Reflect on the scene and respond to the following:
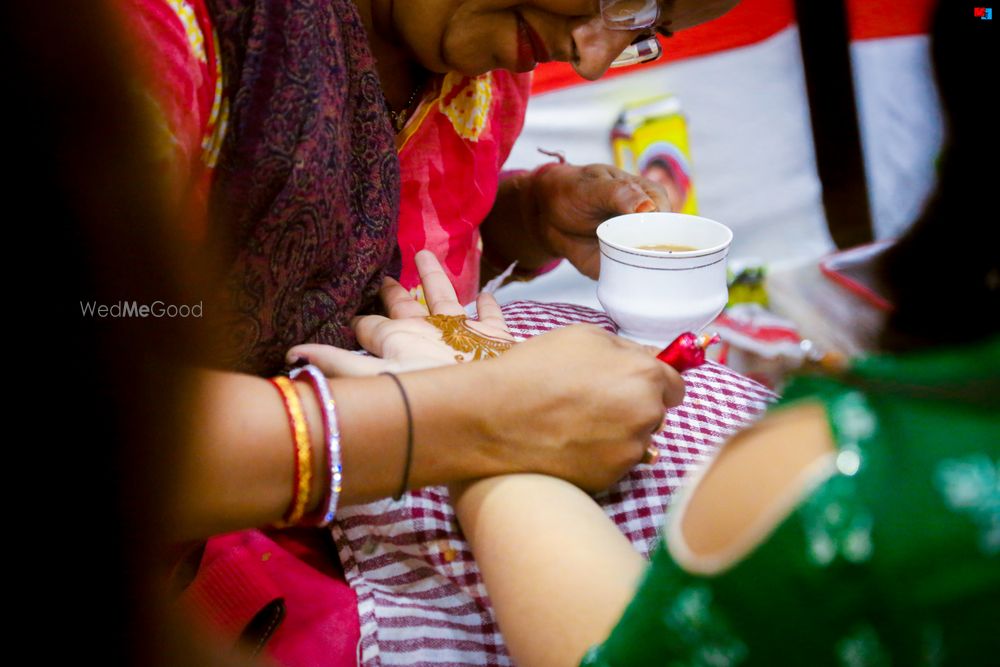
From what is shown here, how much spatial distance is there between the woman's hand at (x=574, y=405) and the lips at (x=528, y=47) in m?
0.51

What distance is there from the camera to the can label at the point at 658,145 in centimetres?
238

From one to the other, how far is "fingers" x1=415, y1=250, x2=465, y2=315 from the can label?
1.34m

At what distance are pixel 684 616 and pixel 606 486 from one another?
1.13 ft

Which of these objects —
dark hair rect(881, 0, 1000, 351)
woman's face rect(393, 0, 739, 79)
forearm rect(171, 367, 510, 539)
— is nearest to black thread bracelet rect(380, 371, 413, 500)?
forearm rect(171, 367, 510, 539)

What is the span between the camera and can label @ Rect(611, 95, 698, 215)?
2.38 meters

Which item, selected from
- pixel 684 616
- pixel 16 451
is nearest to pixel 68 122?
pixel 16 451

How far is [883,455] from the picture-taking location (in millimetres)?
465

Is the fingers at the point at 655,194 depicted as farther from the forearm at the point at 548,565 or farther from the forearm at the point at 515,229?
the forearm at the point at 548,565

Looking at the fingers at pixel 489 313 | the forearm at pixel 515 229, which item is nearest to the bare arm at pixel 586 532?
the fingers at pixel 489 313

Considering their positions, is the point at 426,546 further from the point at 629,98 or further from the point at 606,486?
the point at 629,98

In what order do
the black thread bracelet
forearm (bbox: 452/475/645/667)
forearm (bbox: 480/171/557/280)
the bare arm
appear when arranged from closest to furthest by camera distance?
1. the bare arm
2. forearm (bbox: 452/475/645/667)
3. the black thread bracelet
4. forearm (bbox: 480/171/557/280)

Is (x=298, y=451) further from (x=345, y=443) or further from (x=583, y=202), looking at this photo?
(x=583, y=202)

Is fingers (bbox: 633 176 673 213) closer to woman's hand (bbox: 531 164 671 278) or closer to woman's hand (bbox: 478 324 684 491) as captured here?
woman's hand (bbox: 531 164 671 278)

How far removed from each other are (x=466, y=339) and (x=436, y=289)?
0.15m
